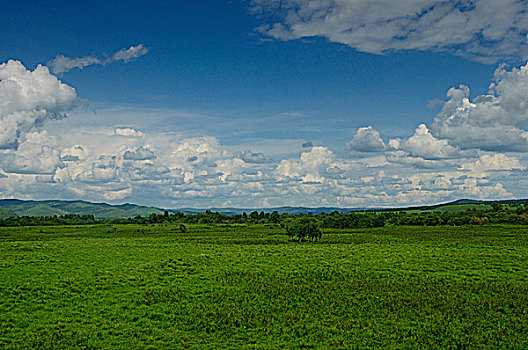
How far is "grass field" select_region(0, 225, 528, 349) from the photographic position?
2719 centimetres

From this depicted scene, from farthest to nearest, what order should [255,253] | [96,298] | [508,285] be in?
[255,253] < [508,285] < [96,298]

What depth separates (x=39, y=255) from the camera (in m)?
56.9

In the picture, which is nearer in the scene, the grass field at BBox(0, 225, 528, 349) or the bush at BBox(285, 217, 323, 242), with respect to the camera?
the grass field at BBox(0, 225, 528, 349)

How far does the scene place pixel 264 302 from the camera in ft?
116

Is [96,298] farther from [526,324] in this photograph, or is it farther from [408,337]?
[526,324]

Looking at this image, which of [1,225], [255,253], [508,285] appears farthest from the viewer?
[1,225]

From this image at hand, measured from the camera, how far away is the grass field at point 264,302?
27.2m

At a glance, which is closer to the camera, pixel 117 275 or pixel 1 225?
pixel 117 275

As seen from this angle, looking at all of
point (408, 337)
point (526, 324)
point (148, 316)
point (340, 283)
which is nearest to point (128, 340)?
point (148, 316)

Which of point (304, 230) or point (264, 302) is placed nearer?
point (264, 302)

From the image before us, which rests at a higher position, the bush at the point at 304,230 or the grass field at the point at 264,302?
the bush at the point at 304,230

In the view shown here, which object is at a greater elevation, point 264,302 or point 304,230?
point 304,230

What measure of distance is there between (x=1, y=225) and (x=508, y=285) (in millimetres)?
171164

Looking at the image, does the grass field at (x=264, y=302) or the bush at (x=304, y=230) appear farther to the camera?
the bush at (x=304, y=230)
